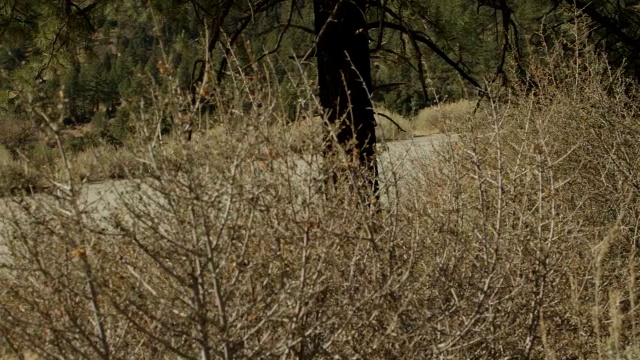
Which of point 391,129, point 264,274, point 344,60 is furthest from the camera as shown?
point 391,129

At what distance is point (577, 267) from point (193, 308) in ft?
7.02

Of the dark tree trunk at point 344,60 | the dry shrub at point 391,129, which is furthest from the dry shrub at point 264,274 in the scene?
the dark tree trunk at point 344,60

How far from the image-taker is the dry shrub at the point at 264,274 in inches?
103

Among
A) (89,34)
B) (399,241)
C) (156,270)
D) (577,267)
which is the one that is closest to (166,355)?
(156,270)

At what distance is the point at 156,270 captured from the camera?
3.10 m

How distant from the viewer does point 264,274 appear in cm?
290

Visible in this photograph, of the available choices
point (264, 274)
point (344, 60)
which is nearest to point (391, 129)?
point (344, 60)

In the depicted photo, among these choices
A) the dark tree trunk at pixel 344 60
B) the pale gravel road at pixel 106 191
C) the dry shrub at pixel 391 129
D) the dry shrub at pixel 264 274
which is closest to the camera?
the dry shrub at pixel 264 274

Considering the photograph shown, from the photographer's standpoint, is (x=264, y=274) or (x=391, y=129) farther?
(x=391, y=129)

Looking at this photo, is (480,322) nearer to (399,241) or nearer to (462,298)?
(462,298)

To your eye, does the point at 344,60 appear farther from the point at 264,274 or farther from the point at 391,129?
the point at 391,129

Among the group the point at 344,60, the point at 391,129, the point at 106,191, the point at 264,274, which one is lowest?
the point at 391,129

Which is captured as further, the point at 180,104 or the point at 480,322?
the point at 480,322

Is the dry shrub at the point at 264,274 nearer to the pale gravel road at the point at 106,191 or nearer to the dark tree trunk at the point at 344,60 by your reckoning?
the pale gravel road at the point at 106,191
